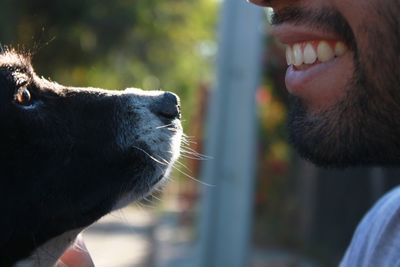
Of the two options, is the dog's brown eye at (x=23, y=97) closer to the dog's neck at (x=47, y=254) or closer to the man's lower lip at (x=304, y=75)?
the dog's neck at (x=47, y=254)

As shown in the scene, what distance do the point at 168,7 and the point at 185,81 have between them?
10.4 m

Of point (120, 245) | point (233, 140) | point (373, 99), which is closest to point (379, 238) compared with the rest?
point (373, 99)

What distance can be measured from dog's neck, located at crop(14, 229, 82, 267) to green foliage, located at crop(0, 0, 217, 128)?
7.55 metres

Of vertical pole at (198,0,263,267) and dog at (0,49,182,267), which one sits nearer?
dog at (0,49,182,267)

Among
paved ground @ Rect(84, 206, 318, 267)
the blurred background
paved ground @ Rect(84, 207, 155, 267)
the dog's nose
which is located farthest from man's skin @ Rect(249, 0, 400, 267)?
paved ground @ Rect(84, 207, 155, 267)

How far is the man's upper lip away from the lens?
236 cm

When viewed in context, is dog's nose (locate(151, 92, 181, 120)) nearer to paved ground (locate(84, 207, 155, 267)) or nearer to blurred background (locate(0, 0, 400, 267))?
blurred background (locate(0, 0, 400, 267))

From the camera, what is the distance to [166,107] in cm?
303

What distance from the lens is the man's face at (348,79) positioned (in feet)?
7.55

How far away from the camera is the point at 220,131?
5543 mm

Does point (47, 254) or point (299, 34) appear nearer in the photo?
point (299, 34)

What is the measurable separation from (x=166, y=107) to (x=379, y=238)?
3.36 feet

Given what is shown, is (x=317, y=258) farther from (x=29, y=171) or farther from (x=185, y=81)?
(x=185, y=81)

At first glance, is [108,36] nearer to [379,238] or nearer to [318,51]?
[318,51]
